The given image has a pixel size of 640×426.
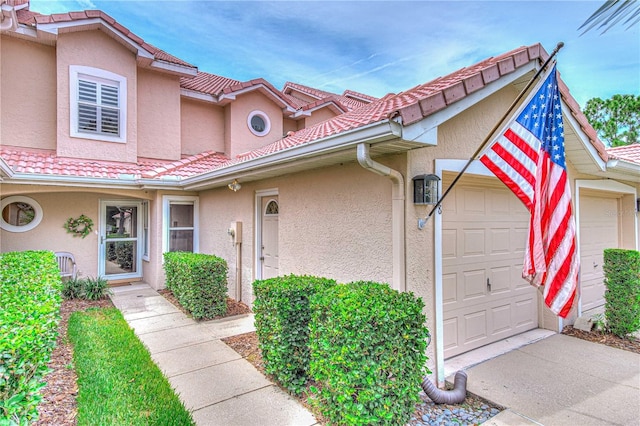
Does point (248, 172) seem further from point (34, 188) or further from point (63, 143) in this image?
point (63, 143)

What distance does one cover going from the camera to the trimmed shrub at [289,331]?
4.09 metres

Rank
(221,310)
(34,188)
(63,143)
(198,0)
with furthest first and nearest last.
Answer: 1. (63,143)
2. (198,0)
3. (34,188)
4. (221,310)

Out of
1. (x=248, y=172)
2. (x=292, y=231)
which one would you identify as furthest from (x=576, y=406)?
(x=248, y=172)

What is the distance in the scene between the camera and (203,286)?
22.8ft

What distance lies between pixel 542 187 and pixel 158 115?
11158mm

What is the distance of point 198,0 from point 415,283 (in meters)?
9.07

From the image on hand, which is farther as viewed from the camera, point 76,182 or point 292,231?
point 76,182

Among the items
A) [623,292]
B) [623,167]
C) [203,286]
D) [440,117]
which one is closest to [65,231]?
[203,286]

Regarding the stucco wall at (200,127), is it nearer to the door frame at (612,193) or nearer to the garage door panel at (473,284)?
the garage door panel at (473,284)

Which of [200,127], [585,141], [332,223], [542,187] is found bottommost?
[332,223]

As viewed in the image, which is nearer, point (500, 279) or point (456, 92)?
point (456, 92)

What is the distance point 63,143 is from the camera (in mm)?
9422

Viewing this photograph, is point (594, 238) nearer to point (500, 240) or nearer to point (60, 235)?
point (500, 240)

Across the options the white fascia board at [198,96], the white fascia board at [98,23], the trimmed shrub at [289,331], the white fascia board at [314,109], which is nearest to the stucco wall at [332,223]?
the trimmed shrub at [289,331]
